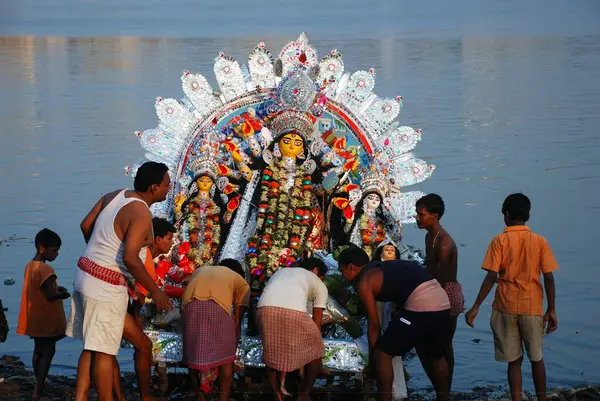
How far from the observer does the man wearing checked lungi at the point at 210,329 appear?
767 centimetres

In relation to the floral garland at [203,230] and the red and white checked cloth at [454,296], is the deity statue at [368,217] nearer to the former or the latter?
the floral garland at [203,230]

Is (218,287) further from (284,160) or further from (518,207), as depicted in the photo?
(284,160)

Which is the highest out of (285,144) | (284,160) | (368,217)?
(285,144)

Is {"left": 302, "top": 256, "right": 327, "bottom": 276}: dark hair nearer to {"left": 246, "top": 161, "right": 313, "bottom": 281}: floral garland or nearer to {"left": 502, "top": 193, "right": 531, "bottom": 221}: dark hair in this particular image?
{"left": 246, "top": 161, "right": 313, "bottom": 281}: floral garland

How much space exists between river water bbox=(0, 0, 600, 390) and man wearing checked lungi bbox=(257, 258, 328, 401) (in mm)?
2266

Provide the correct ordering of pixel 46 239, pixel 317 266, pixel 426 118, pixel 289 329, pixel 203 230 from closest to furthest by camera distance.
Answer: pixel 289 329 → pixel 46 239 → pixel 317 266 → pixel 203 230 → pixel 426 118

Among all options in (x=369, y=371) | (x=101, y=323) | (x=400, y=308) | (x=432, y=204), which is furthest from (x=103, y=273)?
(x=432, y=204)

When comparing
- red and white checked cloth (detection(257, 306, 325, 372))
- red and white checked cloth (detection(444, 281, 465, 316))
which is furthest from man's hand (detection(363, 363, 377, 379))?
red and white checked cloth (detection(444, 281, 465, 316))

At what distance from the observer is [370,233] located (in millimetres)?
9500

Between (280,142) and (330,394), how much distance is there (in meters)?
2.54

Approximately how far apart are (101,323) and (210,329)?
0.93m

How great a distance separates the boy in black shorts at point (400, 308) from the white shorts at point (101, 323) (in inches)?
63.0

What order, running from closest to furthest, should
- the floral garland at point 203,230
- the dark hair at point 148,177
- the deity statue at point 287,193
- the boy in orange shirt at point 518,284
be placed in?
the dark hair at point 148,177 < the boy in orange shirt at point 518,284 < the deity statue at point 287,193 < the floral garland at point 203,230

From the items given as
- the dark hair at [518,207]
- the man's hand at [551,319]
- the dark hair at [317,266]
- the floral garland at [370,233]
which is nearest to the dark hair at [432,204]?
the dark hair at [518,207]
